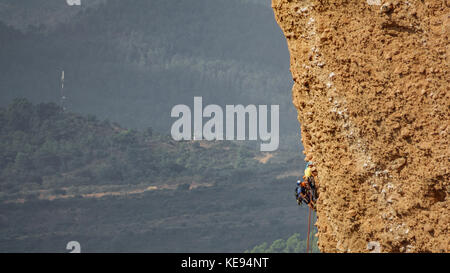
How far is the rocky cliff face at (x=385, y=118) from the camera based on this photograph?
3643mm

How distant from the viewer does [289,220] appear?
53.5 m

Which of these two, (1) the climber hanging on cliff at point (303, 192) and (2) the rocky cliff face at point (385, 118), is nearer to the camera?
(2) the rocky cliff face at point (385, 118)

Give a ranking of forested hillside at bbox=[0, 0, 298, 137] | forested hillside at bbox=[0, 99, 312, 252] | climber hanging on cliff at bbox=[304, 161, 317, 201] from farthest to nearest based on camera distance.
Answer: forested hillside at bbox=[0, 0, 298, 137] → forested hillside at bbox=[0, 99, 312, 252] → climber hanging on cliff at bbox=[304, 161, 317, 201]

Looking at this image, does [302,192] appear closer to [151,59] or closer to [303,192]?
[303,192]

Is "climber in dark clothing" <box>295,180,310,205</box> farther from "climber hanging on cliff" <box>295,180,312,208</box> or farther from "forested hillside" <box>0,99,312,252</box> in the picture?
"forested hillside" <box>0,99,312,252</box>

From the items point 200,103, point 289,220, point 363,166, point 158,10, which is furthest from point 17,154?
point 363,166

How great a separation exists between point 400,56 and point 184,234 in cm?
4603

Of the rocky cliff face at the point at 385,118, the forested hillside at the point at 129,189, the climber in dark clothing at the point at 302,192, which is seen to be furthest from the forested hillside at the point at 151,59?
the rocky cliff face at the point at 385,118

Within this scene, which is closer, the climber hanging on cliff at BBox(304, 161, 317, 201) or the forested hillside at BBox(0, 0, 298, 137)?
the climber hanging on cliff at BBox(304, 161, 317, 201)

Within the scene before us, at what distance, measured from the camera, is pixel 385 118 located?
365 centimetres

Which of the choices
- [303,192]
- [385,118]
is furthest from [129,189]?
[385,118]

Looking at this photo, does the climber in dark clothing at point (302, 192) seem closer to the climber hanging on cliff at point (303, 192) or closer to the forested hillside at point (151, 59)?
the climber hanging on cliff at point (303, 192)

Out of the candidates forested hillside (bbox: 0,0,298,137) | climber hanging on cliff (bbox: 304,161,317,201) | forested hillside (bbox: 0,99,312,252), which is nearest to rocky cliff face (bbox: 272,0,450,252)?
climber hanging on cliff (bbox: 304,161,317,201)

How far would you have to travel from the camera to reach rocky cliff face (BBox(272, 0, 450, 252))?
364 cm
